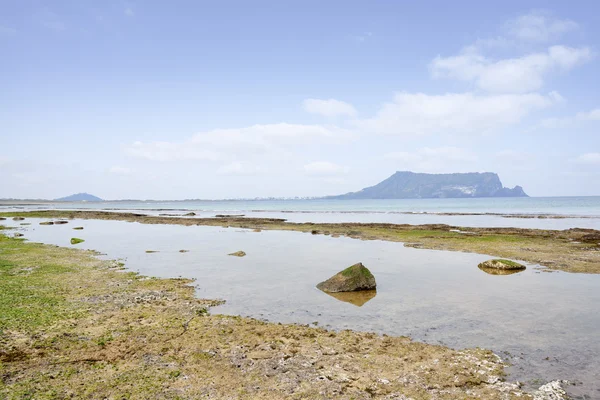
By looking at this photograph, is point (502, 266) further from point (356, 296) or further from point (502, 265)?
point (356, 296)

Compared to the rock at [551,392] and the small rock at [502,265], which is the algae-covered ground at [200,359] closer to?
the rock at [551,392]

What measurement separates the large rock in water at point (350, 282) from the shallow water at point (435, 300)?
766 millimetres

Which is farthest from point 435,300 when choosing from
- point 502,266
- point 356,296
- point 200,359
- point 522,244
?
point 522,244

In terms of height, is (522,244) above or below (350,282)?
below

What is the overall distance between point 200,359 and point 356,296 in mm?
11799

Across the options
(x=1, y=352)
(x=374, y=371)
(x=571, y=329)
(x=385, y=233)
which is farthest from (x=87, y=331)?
(x=385, y=233)

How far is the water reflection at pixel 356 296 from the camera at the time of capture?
21.4m

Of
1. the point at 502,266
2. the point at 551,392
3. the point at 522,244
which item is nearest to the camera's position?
the point at 551,392

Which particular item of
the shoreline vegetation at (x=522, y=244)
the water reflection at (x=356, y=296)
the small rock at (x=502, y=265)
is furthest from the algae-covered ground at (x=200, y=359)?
the shoreline vegetation at (x=522, y=244)

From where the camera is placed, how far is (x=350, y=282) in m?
23.6

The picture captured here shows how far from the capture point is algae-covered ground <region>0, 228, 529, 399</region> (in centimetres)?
1069

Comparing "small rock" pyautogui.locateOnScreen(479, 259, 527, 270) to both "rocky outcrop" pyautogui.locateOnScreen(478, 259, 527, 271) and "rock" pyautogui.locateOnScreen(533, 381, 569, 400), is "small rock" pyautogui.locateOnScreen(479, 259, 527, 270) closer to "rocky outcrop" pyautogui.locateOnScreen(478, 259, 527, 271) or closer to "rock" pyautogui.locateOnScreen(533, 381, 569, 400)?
"rocky outcrop" pyautogui.locateOnScreen(478, 259, 527, 271)

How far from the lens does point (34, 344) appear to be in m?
13.7

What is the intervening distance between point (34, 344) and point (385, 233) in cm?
5217
